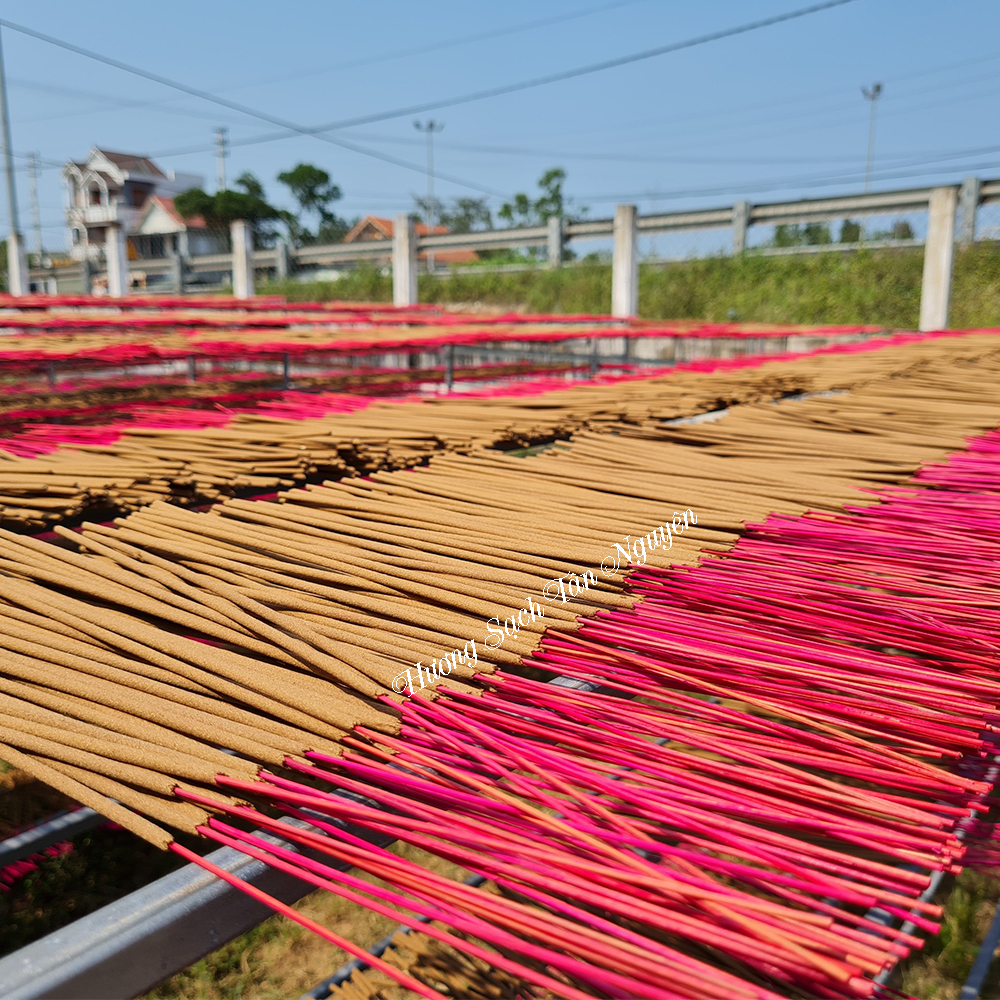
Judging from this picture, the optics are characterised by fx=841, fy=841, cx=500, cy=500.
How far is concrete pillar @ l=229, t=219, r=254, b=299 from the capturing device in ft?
70.2

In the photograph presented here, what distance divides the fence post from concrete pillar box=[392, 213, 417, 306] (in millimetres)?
5291

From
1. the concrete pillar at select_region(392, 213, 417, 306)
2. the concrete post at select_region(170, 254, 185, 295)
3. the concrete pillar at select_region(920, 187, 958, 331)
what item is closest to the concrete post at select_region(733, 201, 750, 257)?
the concrete pillar at select_region(920, 187, 958, 331)

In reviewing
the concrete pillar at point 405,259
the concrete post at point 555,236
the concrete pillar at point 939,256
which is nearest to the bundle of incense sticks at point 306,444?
the concrete pillar at point 939,256

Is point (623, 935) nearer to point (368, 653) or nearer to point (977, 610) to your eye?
point (368, 653)

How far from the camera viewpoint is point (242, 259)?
2172 cm

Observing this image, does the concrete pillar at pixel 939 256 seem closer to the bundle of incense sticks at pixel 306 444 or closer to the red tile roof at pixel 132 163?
the bundle of incense sticks at pixel 306 444

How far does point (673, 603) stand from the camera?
164 centimetres

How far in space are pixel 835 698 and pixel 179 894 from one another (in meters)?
0.94

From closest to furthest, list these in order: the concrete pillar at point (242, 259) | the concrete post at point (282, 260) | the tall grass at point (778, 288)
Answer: the tall grass at point (778, 288) → the concrete pillar at point (242, 259) → the concrete post at point (282, 260)

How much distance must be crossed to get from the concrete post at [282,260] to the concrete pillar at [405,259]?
7573mm

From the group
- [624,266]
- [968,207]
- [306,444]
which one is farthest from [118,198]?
[306,444]

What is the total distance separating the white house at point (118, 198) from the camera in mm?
53781

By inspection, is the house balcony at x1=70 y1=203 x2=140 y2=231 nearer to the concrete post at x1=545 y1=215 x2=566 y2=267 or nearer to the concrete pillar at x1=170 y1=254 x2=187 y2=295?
the concrete pillar at x1=170 y1=254 x2=187 y2=295

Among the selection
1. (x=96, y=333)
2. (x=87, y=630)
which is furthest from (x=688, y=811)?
(x=96, y=333)
